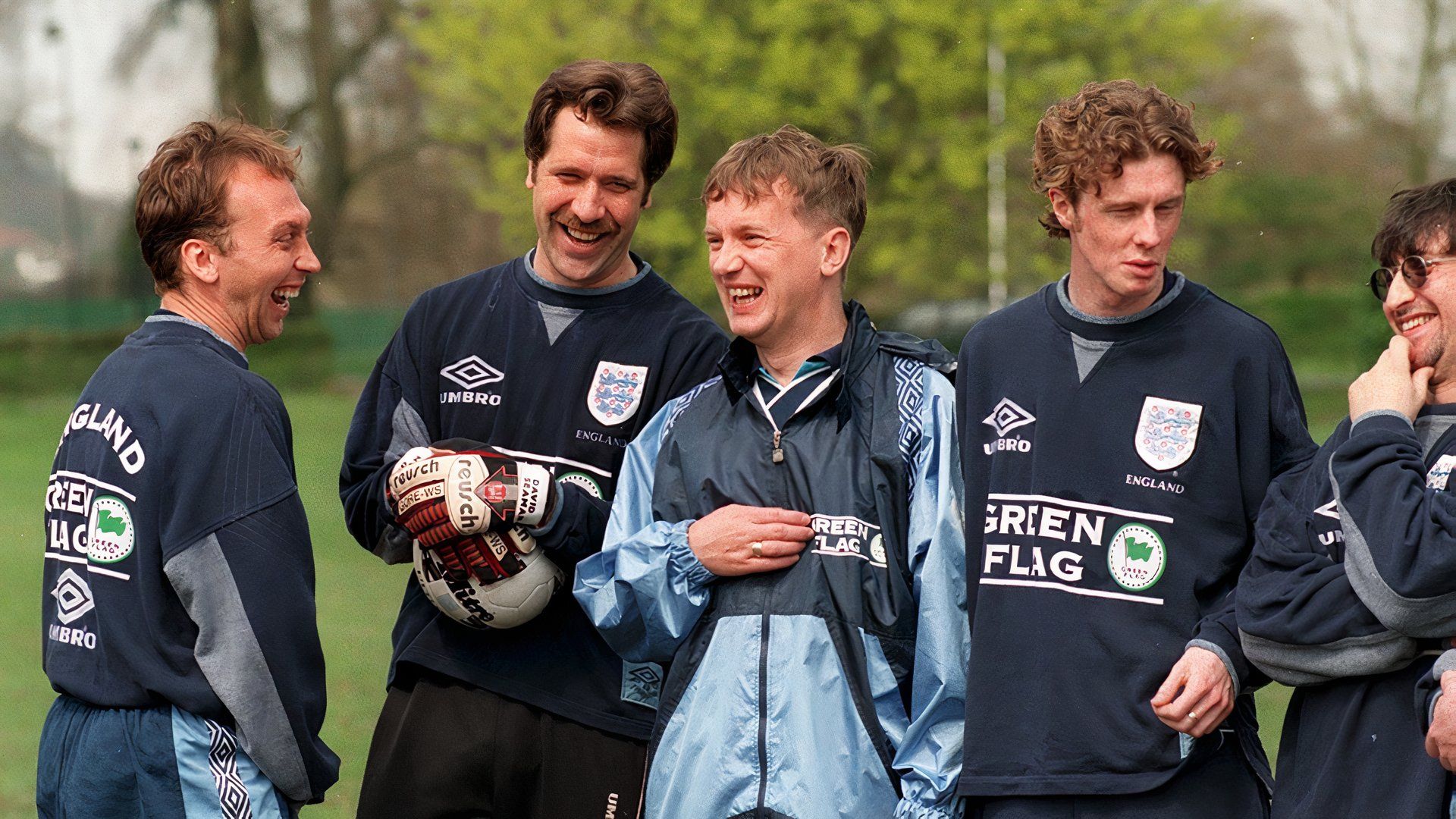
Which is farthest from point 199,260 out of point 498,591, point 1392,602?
point 1392,602

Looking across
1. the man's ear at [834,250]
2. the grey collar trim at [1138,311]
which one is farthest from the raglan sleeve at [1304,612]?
the man's ear at [834,250]

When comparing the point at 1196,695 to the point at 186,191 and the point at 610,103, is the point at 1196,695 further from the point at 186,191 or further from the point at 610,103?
the point at 186,191

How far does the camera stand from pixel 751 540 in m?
3.21

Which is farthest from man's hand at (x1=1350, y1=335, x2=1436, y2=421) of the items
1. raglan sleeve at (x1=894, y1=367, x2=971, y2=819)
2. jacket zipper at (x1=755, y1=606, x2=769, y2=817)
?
jacket zipper at (x1=755, y1=606, x2=769, y2=817)

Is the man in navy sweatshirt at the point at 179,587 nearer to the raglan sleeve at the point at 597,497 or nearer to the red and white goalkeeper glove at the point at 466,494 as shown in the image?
the red and white goalkeeper glove at the point at 466,494

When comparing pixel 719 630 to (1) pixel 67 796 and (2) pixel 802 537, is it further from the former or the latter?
(1) pixel 67 796

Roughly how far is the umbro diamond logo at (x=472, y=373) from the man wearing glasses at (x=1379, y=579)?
1948 mm

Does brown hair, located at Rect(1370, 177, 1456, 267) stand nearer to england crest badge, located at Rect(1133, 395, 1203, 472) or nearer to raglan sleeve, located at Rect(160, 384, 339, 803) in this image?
england crest badge, located at Rect(1133, 395, 1203, 472)

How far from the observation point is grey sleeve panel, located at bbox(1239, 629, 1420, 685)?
2771 millimetres

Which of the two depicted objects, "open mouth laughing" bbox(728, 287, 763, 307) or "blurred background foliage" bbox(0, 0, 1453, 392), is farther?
"blurred background foliage" bbox(0, 0, 1453, 392)

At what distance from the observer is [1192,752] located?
3.04 meters

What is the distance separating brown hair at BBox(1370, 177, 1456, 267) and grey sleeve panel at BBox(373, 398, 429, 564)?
2.37 m

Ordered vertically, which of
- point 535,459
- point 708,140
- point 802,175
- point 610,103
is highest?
point 708,140

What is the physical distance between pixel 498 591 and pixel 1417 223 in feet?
7.31
